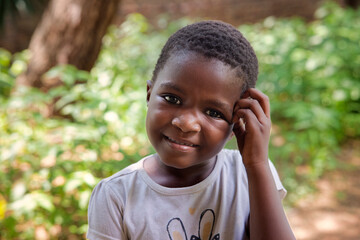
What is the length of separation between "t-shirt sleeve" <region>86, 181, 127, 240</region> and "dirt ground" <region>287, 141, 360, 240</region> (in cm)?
248

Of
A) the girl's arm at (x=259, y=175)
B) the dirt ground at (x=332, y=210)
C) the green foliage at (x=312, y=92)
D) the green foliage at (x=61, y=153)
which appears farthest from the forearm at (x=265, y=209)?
the green foliage at (x=312, y=92)

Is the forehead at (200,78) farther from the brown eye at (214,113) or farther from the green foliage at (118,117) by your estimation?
the green foliage at (118,117)

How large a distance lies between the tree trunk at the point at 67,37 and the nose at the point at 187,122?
261 cm

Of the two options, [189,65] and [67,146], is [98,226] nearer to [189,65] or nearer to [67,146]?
[189,65]

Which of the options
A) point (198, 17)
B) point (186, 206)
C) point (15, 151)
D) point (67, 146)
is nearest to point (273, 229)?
point (186, 206)

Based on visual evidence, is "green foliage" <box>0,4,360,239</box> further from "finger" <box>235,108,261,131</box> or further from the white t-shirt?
"finger" <box>235,108,261,131</box>

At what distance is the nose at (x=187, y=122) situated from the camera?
102 cm

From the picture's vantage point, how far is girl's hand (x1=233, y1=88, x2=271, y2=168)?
43.8 inches

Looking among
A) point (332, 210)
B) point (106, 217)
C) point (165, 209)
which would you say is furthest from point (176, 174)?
point (332, 210)

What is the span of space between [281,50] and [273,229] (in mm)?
4107

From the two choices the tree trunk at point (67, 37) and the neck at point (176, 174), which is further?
the tree trunk at point (67, 37)

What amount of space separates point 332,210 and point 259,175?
2.84m

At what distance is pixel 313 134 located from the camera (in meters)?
3.79

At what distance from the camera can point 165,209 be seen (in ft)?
3.71
